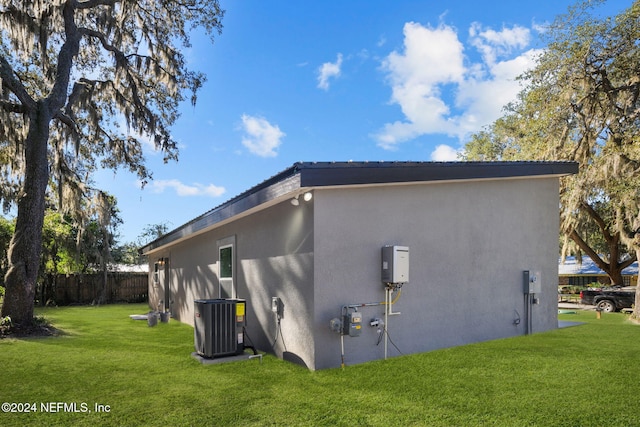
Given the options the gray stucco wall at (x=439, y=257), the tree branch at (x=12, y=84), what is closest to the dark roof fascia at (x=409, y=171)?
the gray stucco wall at (x=439, y=257)

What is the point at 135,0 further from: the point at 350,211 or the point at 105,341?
the point at 350,211

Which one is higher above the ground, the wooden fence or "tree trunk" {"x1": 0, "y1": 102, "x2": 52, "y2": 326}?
"tree trunk" {"x1": 0, "y1": 102, "x2": 52, "y2": 326}

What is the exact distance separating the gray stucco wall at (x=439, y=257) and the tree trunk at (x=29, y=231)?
7.76 m

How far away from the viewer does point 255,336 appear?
7113mm

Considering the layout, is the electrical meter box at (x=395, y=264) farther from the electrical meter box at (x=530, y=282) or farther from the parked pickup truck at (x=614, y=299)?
the parked pickup truck at (x=614, y=299)

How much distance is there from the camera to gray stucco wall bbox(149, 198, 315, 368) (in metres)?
5.62

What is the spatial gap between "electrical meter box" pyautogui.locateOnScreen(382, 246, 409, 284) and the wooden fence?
16.0 m

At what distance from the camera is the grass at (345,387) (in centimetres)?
387

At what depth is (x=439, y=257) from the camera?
22.4ft

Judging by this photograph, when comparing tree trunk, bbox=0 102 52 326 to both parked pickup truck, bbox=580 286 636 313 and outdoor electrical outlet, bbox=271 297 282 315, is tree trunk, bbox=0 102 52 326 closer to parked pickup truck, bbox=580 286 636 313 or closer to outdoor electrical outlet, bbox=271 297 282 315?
outdoor electrical outlet, bbox=271 297 282 315

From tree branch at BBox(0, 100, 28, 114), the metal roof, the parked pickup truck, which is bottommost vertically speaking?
the parked pickup truck

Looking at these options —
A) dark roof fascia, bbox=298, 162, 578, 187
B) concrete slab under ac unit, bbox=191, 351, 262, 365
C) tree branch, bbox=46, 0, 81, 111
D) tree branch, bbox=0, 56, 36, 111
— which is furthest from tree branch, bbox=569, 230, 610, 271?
tree branch, bbox=0, 56, 36, 111

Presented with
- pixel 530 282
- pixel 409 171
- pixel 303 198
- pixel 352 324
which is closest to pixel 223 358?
pixel 352 324

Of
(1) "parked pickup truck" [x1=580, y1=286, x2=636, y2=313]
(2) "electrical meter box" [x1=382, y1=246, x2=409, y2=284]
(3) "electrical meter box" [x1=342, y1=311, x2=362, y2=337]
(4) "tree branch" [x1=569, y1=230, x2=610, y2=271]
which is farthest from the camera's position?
(4) "tree branch" [x1=569, y1=230, x2=610, y2=271]
